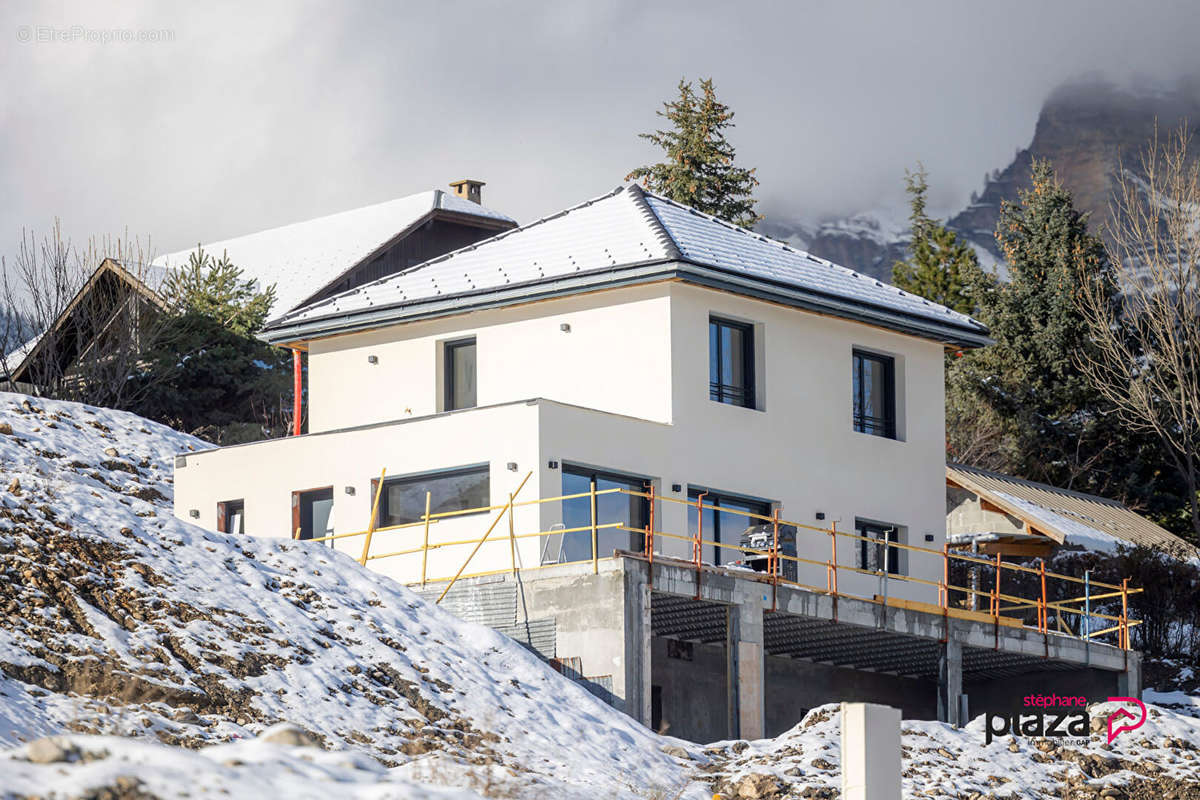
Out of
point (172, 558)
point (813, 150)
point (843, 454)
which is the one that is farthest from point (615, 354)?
point (813, 150)

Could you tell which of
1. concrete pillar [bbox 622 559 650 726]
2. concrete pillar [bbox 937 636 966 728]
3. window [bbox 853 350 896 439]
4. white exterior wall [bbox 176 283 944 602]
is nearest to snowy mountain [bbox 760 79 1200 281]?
window [bbox 853 350 896 439]

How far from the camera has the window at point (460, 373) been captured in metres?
31.7

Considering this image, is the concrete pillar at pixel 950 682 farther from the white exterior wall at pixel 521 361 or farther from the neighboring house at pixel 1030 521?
the neighboring house at pixel 1030 521

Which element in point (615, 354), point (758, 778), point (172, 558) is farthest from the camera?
point (615, 354)

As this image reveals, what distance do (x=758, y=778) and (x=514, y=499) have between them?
27.3 ft

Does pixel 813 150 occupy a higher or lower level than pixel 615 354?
higher

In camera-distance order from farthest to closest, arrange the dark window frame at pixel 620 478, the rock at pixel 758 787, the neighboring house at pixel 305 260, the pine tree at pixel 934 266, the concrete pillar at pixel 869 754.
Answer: the pine tree at pixel 934 266 → the neighboring house at pixel 305 260 → the dark window frame at pixel 620 478 → the rock at pixel 758 787 → the concrete pillar at pixel 869 754

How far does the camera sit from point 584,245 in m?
31.7

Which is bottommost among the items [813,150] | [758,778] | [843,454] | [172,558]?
[758,778]

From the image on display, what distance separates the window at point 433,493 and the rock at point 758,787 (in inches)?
345

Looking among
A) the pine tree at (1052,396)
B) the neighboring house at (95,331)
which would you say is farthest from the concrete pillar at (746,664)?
the pine tree at (1052,396)

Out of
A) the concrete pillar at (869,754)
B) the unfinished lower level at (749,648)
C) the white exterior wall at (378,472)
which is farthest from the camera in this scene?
the white exterior wall at (378,472)

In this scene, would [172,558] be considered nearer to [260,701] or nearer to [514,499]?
[260,701]

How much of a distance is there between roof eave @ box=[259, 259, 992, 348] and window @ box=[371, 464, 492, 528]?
141 inches
